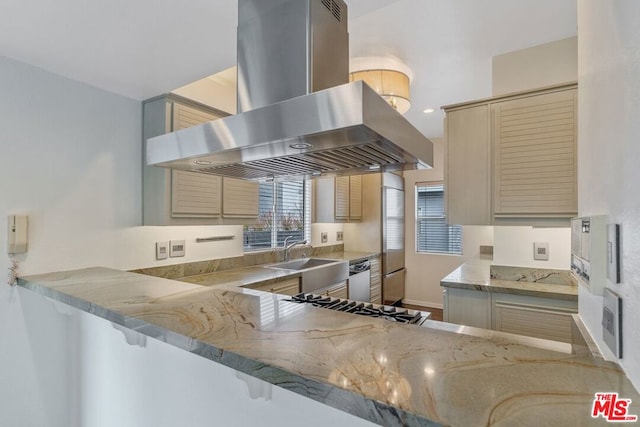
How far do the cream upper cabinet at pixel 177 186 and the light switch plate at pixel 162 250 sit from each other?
229 mm

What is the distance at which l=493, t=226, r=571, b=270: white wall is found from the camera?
2160mm

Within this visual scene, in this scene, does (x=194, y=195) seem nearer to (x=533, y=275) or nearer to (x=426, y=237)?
(x=533, y=275)

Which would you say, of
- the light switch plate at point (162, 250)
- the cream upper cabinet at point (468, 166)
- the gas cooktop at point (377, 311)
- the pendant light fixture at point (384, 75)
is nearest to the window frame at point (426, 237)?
the pendant light fixture at point (384, 75)

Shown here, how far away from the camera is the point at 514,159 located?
204 cm

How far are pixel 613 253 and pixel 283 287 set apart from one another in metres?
2.37

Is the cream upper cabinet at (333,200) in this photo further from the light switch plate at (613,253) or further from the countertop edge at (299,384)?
the light switch plate at (613,253)

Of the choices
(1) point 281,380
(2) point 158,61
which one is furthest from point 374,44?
(1) point 281,380

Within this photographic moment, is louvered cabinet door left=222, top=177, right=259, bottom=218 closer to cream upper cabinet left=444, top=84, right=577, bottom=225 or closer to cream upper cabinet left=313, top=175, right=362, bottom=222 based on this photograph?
cream upper cabinet left=313, top=175, right=362, bottom=222

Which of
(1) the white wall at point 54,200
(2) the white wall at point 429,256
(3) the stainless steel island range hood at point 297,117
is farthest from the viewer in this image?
(2) the white wall at point 429,256

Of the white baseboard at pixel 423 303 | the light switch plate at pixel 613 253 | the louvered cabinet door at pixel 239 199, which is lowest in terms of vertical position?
the white baseboard at pixel 423 303

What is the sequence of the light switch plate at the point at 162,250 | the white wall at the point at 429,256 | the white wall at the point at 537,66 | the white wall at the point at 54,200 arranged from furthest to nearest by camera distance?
the white wall at the point at 429,256
the light switch plate at the point at 162,250
the white wall at the point at 537,66
the white wall at the point at 54,200

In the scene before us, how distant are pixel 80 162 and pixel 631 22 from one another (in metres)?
2.59

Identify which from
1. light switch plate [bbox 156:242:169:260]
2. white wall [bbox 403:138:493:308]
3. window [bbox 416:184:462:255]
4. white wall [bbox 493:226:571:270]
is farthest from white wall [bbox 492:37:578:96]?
light switch plate [bbox 156:242:169:260]

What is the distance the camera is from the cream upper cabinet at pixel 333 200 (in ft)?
13.6
